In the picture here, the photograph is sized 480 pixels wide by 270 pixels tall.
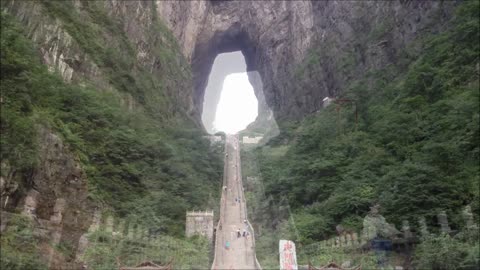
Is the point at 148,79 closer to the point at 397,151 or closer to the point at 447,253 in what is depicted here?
the point at 397,151

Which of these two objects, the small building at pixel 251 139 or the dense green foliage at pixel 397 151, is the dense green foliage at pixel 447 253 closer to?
the dense green foliage at pixel 397 151

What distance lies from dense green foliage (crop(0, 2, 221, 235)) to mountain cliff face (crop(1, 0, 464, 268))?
0.06 m

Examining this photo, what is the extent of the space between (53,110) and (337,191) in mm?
12916

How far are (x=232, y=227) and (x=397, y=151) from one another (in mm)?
8786

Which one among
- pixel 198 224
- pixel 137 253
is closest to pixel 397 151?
pixel 198 224

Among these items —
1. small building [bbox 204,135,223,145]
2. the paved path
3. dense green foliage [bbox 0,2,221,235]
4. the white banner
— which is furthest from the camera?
small building [bbox 204,135,223,145]

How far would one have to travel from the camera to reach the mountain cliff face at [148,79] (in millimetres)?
18109

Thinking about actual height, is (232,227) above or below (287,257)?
above

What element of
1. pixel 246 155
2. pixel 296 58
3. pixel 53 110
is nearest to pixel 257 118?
pixel 296 58

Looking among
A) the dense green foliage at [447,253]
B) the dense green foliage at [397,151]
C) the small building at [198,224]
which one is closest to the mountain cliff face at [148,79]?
the small building at [198,224]

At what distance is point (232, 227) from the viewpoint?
81.0 feet

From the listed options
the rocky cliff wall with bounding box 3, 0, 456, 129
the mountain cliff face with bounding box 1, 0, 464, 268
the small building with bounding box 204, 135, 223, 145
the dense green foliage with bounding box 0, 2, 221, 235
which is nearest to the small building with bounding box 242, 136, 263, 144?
the small building with bounding box 204, 135, 223, 145

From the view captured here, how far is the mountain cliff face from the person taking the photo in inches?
713

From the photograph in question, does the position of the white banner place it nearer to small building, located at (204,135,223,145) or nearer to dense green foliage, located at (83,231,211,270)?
dense green foliage, located at (83,231,211,270)
